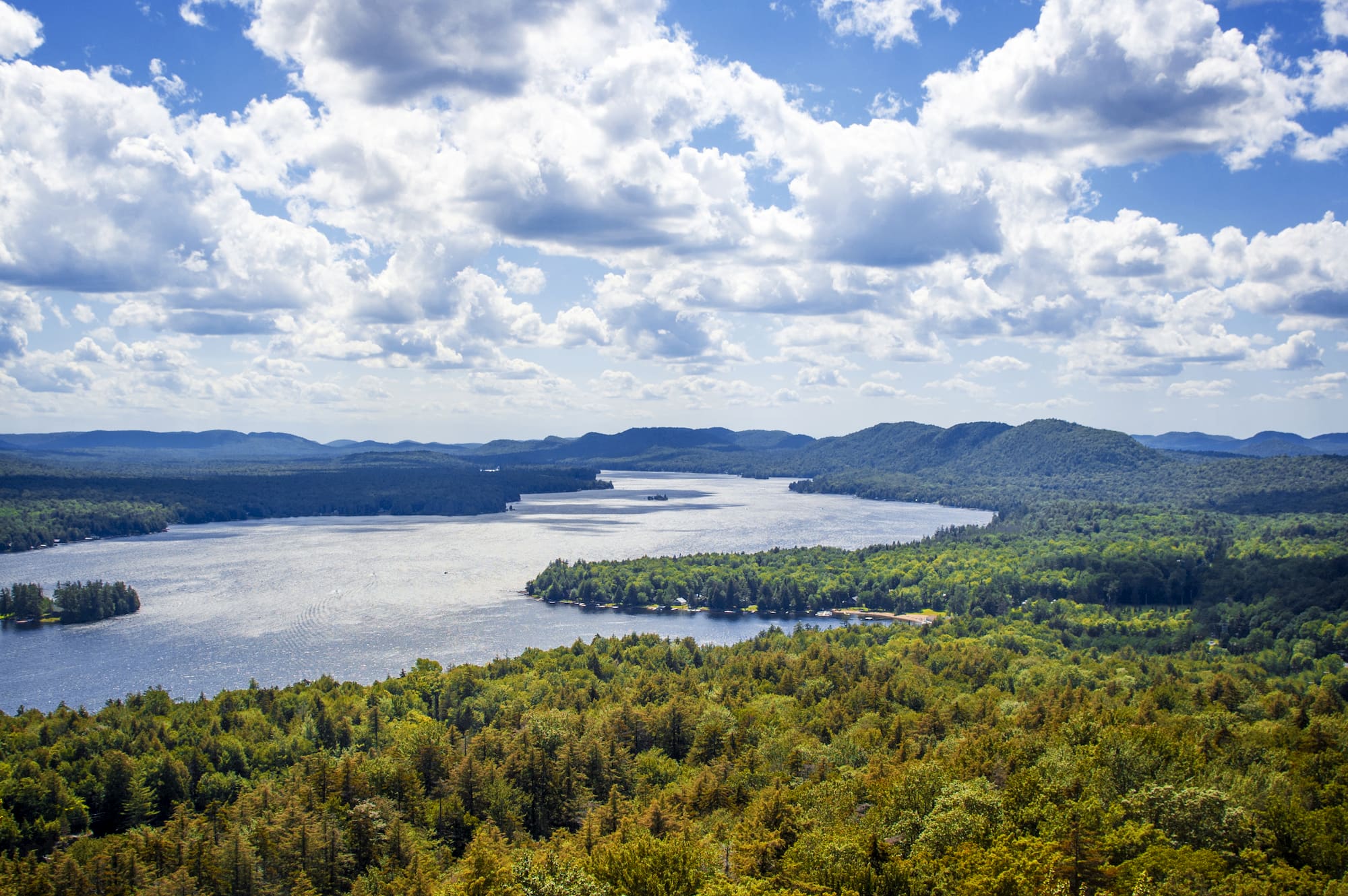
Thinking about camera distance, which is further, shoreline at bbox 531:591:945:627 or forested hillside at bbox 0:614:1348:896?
shoreline at bbox 531:591:945:627

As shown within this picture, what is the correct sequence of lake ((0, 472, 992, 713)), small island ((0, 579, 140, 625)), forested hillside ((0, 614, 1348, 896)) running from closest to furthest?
forested hillside ((0, 614, 1348, 896)) → lake ((0, 472, 992, 713)) → small island ((0, 579, 140, 625))

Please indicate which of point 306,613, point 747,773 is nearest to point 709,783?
point 747,773

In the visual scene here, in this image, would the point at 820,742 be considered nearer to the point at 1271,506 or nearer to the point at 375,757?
the point at 375,757

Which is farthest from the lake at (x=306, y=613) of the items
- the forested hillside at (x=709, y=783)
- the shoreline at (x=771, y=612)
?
the forested hillside at (x=709, y=783)

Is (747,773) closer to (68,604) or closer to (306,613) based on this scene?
(306,613)

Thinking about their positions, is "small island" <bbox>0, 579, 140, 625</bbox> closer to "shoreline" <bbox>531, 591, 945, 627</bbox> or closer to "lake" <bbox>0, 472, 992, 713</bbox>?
"lake" <bbox>0, 472, 992, 713</bbox>

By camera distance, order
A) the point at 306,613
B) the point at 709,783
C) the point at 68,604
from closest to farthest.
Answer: the point at 709,783
the point at 68,604
the point at 306,613

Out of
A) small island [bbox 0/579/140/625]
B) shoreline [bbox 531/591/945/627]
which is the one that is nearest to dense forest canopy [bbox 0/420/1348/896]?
shoreline [bbox 531/591/945/627]
